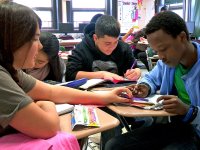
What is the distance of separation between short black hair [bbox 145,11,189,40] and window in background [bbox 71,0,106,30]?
234 inches

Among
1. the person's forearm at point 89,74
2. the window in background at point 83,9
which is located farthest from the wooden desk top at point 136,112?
the window in background at point 83,9

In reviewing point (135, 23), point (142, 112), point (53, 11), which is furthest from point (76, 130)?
point (135, 23)

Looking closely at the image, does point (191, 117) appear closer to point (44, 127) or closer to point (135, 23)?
point (44, 127)

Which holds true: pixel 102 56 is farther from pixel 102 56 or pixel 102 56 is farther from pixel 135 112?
pixel 135 112

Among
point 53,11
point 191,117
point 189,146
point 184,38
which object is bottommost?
point 189,146

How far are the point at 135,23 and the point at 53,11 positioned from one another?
2.30 m

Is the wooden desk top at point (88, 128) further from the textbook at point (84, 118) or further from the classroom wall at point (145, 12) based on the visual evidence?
the classroom wall at point (145, 12)

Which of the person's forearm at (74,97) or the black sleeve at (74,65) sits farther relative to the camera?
the black sleeve at (74,65)

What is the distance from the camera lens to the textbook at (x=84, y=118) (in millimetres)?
1037

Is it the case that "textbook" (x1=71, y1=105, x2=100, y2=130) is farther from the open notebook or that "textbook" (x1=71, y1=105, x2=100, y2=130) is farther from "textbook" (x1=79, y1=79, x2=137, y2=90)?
"textbook" (x1=79, y1=79, x2=137, y2=90)

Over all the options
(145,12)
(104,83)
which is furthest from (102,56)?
(145,12)

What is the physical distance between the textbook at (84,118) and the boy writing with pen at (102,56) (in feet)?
2.47

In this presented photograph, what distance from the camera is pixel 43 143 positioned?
90 centimetres

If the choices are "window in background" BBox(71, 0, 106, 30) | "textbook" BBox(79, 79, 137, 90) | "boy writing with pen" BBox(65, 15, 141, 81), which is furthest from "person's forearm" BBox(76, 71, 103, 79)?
"window in background" BBox(71, 0, 106, 30)
